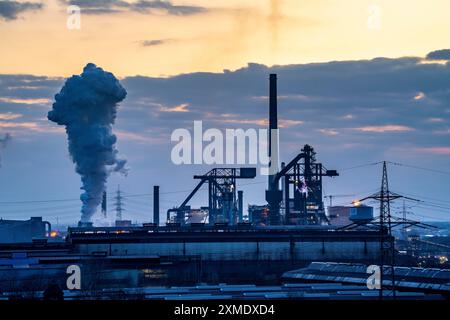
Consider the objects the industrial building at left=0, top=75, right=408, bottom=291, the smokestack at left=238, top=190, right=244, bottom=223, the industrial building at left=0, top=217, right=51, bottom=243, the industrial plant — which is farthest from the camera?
the smokestack at left=238, top=190, right=244, bottom=223

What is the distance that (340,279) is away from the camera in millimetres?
70000

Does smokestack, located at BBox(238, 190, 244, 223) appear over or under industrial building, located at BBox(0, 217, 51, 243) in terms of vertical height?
over

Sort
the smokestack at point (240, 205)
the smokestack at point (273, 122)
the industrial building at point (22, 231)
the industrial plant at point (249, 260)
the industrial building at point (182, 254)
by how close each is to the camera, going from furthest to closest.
Answer: the smokestack at point (240, 205)
the industrial building at point (22, 231)
the smokestack at point (273, 122)
the industrial building at point (182, 254)
the industrial plant at point (249, 260)

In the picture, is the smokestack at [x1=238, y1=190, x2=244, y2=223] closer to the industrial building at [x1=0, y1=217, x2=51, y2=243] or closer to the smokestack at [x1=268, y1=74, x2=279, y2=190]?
the smokestack at [x1=268, y1=74, x2=279, y2=190]

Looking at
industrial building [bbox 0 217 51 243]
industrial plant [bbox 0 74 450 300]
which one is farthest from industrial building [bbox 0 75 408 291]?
industrial building [bbox 0 217 51 243]

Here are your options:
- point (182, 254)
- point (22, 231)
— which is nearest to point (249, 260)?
point (182, 254)

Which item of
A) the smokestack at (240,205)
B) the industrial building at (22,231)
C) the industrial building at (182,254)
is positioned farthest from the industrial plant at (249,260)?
the industrial building at (22,231)

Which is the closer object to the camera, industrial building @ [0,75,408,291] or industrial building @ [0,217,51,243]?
industrial building @ [0,75,408,291]

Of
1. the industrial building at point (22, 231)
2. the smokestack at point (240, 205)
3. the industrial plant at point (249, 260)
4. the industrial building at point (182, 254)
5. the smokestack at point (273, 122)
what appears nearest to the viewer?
the industrial plant at point (249, 260)

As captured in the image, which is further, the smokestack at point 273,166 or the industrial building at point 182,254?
the smokestack at point 273,166

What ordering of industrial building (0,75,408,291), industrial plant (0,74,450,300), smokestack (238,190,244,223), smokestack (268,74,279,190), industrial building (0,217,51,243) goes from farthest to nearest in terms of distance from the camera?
smokestack (238,190,244,223) < industrial building (0,217,51,243) < smokestack (268,74,279,190) < industrial building (0,75,408,291) < industrial plant (0,74,450,300)

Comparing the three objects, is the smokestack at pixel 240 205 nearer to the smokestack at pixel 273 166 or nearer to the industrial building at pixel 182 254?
the smokestack at pixel 273 166
